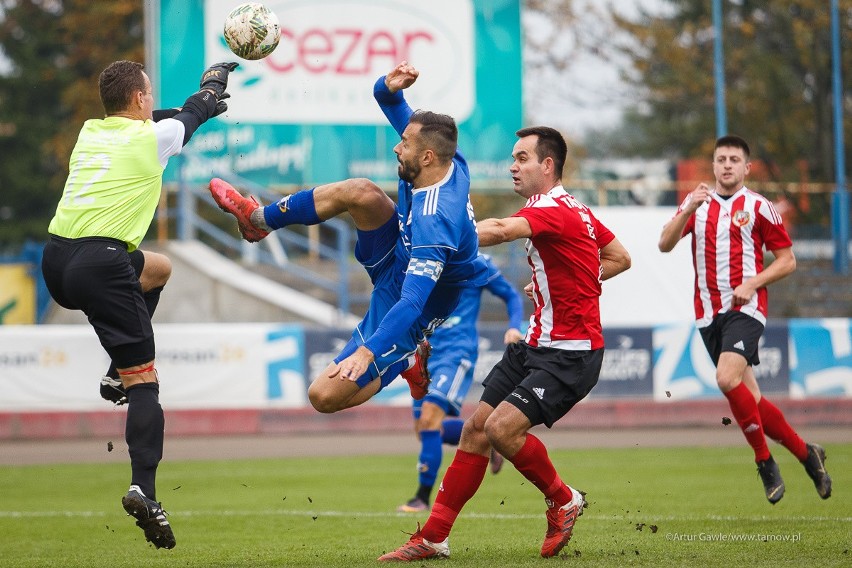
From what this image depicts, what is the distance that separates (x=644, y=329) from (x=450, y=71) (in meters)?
8.33

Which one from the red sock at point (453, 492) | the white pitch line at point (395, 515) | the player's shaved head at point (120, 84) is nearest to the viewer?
the player's shaved head at point (120, 84)

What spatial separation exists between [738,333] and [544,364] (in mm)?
2660

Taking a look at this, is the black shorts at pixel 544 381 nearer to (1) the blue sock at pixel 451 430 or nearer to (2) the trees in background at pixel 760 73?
(1) the blue sock at pixel 451 430

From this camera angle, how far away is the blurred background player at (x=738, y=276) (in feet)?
30.1

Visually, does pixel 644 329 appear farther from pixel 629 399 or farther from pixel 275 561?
pixel 275 561

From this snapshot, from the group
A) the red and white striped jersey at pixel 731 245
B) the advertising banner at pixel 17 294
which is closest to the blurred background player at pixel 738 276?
the red and white striped jersey at pixel 731 245

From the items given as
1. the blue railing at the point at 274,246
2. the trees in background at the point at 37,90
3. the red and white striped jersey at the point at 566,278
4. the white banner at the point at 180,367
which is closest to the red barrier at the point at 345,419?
the white banner at the point at 180,367

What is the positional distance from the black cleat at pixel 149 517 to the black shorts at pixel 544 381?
204cm

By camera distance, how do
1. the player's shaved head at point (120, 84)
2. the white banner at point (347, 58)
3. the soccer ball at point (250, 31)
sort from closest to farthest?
1. the player's shaved head at point (120, 84)
2. the soccer ball at point (250, 31)
3. the white banner at point (347, 58)

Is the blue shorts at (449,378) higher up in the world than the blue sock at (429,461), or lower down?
higher up

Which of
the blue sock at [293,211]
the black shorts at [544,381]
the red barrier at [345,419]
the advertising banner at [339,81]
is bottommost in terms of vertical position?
the red barrier at [345,419]

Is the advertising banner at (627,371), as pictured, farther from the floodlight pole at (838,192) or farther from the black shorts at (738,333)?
the floodlight pole at (838,192)

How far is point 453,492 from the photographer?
24.1 ft

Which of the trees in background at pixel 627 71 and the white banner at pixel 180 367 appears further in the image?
the trees in background at pixel 627 71
